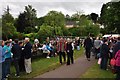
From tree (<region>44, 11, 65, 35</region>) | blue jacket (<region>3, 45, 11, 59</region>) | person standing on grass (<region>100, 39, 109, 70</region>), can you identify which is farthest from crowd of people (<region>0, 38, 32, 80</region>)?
tree (<region>44, 11, 65, 35</region>)

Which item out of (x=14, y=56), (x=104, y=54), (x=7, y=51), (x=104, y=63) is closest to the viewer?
(x=7, y=51)

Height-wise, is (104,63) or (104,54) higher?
(104,54)

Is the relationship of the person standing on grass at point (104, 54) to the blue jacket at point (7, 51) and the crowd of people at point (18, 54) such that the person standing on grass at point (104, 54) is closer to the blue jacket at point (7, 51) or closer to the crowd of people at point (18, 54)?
the crowd of people at point (18, 54)

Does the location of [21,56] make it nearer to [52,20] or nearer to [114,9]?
[114,9]

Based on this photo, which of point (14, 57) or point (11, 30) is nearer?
point (14, 57)

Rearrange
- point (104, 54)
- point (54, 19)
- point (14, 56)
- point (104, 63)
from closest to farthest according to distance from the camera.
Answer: point (14, 56), point (104, 54), point (104, 63), point (54, 19)

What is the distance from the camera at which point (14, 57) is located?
14586 mm

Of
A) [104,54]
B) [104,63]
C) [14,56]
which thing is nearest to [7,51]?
[14,56]

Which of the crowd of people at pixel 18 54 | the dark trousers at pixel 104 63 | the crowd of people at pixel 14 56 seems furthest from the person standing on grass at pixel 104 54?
the crowd of people at pixel 14 56

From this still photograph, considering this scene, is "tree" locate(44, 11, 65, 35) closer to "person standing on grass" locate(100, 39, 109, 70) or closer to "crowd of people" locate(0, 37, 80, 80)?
"crowd of people" locate(0, 37, 80, 80)

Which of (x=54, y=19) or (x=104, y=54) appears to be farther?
(x=54, y=19)

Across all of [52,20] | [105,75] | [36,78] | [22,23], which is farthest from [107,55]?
[52,20]

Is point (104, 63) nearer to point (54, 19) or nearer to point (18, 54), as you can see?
point (18, 54)

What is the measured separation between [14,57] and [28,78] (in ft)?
4.53
